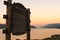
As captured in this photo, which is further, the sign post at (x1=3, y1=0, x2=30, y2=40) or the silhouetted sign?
the silhouetted sign

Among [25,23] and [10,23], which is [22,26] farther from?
[10,23]

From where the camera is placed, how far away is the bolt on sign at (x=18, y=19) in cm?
1070

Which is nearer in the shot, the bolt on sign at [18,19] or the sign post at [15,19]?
the sign post at [15,19]

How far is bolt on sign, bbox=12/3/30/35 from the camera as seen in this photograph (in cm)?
1070

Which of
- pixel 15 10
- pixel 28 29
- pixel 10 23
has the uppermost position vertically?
pixel 15 10

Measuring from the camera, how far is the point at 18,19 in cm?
1117

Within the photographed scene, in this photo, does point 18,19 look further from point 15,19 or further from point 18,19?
point 15,19

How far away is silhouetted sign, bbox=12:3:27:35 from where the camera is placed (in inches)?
422

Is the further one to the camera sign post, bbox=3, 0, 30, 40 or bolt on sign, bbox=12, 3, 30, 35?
bolt on sign, bbox=12, 3, 30, 35

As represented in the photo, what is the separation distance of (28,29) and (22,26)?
1.29 m

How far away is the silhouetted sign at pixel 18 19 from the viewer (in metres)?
10.7

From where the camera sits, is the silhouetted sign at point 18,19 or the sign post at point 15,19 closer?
the sign post at point 15,19

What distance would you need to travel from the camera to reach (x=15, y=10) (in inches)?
429

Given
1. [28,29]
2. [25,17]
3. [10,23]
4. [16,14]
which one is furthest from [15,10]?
[28,29]
